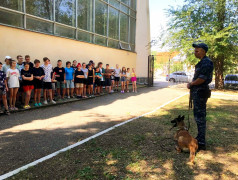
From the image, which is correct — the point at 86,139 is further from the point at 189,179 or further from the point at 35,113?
the point at 35,113

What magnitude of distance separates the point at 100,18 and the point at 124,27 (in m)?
4.06

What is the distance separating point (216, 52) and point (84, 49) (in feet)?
31.1

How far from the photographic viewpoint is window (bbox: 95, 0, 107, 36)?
14.7 metres

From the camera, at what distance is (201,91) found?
13.1ft

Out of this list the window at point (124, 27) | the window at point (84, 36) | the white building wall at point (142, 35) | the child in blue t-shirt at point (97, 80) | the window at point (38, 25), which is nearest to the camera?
the window at point (38, 25)

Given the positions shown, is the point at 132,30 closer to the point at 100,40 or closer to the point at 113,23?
the point at 113,23

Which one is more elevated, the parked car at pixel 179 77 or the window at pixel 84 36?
the window at pixel 84 36

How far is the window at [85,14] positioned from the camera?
13.1 m

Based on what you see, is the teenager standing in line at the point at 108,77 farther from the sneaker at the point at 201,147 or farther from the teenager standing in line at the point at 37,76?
the sneaker at the point at 201,147

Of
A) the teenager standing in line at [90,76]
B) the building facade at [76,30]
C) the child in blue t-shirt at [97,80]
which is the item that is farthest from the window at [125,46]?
the teenager standing in line at [90,76]

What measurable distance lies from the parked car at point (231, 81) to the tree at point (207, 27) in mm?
2658

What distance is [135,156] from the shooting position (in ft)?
12.6

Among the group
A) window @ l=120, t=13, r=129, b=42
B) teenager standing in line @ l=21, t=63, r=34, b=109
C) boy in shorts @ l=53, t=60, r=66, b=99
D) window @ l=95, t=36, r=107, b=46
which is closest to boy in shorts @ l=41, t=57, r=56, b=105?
boy in shorts @ l=53, t=60, r=66, b=99

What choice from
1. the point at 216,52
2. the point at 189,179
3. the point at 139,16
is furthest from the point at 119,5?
the point at 189,179
